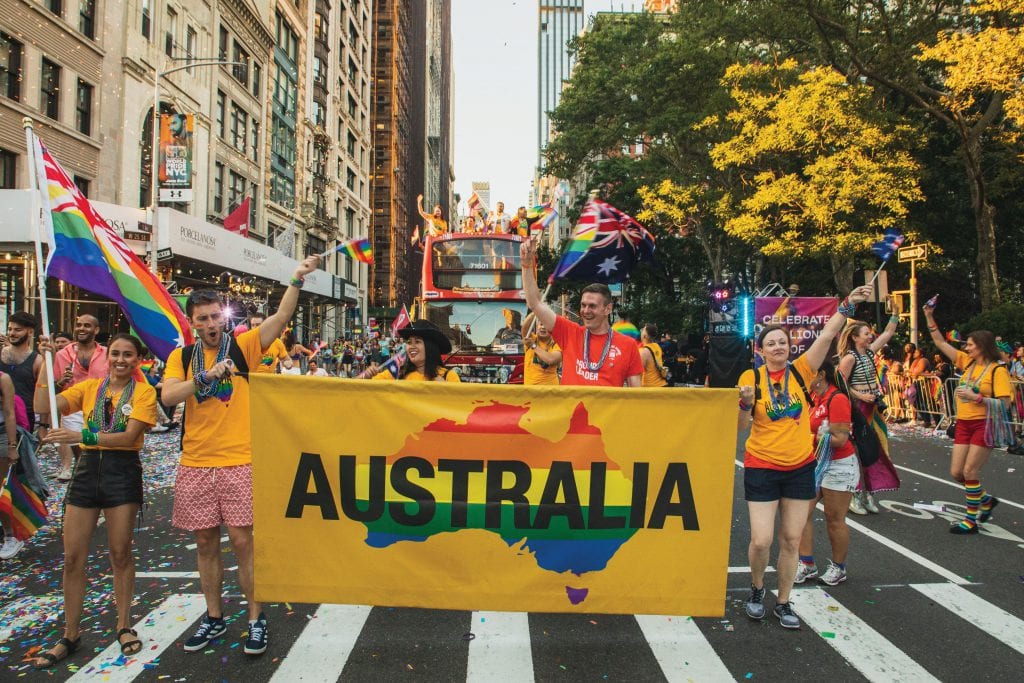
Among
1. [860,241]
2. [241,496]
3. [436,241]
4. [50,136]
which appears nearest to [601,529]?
[241,496]

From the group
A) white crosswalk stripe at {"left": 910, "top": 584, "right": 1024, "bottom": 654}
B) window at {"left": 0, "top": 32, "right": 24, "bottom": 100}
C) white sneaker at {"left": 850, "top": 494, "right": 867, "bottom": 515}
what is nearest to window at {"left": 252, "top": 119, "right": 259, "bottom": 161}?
window at {"left": 0, "top": 32, "right": 24, "bottom": 100}

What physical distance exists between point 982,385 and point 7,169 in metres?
22.6

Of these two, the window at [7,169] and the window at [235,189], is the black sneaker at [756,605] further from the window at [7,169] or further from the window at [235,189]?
the window at [235,189]

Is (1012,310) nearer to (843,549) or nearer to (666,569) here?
(843,549)

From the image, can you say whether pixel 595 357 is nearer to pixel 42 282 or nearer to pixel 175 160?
pixel 42 282

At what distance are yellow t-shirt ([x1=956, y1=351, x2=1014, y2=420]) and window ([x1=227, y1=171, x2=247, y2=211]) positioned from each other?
32.2 metres

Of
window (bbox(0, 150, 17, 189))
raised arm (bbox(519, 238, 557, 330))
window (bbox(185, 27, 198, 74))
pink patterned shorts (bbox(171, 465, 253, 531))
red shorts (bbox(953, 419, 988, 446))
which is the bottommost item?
pink patterned shorts (bbox(171, 465, 253, 531))

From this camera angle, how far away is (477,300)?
14.8 metres

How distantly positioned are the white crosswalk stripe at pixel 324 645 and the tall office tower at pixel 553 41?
6955 inches

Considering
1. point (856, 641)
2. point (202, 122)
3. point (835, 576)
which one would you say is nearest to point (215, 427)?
point (856, 641)

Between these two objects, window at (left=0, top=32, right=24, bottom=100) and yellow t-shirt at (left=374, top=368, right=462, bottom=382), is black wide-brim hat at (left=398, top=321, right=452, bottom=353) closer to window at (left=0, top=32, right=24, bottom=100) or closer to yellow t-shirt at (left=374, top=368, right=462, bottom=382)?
yellow t-shirt at (left=374, top=368, right=462, bottom=382)

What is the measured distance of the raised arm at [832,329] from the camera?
4.43 meters

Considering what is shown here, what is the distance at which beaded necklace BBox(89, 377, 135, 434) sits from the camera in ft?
13.6

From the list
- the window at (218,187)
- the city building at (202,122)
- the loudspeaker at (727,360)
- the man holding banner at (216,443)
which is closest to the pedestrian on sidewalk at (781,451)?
the man holding banner at (216,443)
